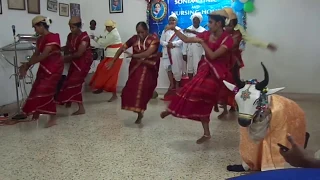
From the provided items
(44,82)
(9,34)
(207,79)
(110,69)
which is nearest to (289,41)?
(110,69)

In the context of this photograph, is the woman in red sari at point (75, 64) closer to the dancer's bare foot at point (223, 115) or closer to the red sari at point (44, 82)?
the red sari at point (44, 82)

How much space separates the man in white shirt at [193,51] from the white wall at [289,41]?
0.86 metres

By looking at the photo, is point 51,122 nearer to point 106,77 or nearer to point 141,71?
point 141,71

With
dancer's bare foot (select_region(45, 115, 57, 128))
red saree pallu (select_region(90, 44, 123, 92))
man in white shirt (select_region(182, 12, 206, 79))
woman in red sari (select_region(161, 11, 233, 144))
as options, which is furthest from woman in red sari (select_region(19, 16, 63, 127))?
man in white shirt (select_region(182, 12, 206, 79))

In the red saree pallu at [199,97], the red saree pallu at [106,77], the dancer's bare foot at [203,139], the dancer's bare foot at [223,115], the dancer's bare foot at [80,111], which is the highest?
the red saree pallu at [199,97]

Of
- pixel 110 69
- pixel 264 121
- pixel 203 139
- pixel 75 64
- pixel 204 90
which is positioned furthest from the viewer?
pixel 110 69

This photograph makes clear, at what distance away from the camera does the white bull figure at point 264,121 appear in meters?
2.40

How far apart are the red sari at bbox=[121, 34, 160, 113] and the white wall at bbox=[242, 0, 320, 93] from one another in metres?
2.71

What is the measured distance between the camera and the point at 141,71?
4.32 m

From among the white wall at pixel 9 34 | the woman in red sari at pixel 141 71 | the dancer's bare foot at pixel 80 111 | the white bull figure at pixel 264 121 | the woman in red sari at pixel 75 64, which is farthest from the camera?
the white wall at pixel 9 34

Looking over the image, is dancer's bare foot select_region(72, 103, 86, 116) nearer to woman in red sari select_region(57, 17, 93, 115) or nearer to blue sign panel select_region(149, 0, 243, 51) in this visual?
woman in red sari select_region(57, 17, 93, 115)

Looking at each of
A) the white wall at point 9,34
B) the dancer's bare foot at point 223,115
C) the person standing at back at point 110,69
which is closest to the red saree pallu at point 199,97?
the dancer's bare foot at point 223,115

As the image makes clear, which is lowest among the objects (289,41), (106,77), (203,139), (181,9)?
(203,139)

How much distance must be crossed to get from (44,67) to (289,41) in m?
4.16
